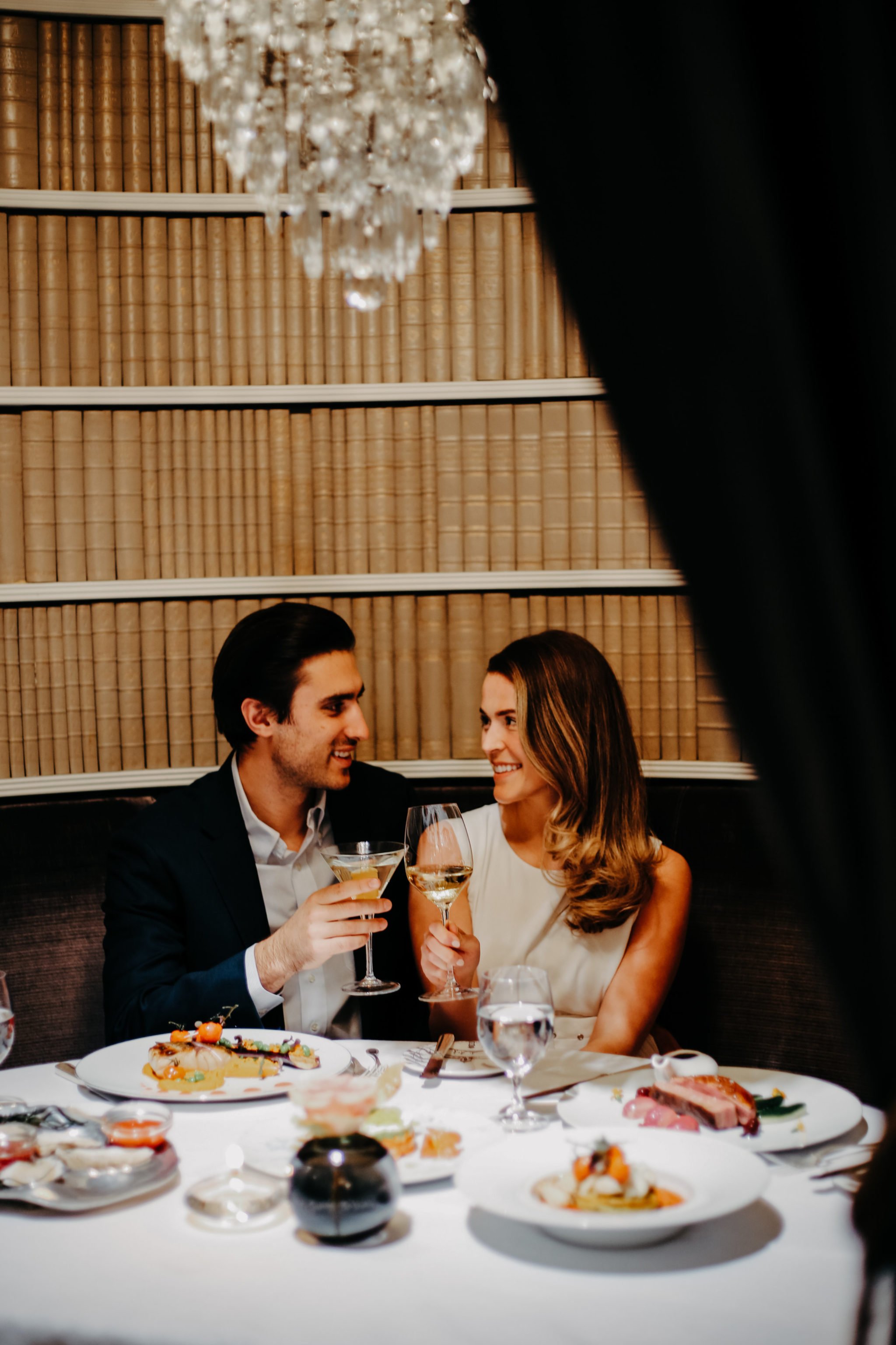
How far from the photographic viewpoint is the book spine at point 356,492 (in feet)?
8.55

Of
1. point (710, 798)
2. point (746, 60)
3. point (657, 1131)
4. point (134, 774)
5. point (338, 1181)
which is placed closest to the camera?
point (746, 60)

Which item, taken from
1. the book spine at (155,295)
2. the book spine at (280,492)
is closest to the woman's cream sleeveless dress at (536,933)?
the book spine at (280,492)

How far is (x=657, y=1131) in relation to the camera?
1.06m

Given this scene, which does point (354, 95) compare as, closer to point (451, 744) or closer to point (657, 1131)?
point (451, 744)

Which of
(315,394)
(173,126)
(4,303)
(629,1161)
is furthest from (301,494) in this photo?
(629,1161)

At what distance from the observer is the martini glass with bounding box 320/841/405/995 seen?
1.51m

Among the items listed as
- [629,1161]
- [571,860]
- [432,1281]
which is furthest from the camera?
[571,860]

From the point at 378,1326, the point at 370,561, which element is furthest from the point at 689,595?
the point at 370,561

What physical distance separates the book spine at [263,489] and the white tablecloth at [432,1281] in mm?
1753

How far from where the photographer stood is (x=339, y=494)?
262 centimetres

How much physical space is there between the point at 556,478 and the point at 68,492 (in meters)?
1.13

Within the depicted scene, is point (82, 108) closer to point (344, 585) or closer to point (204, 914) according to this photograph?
point (344, 585)

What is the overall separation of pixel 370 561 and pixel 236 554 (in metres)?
0.31

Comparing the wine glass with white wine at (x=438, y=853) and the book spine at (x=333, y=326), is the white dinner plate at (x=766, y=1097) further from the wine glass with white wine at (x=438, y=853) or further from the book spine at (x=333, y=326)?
the book spine at (x=333, y=326)
